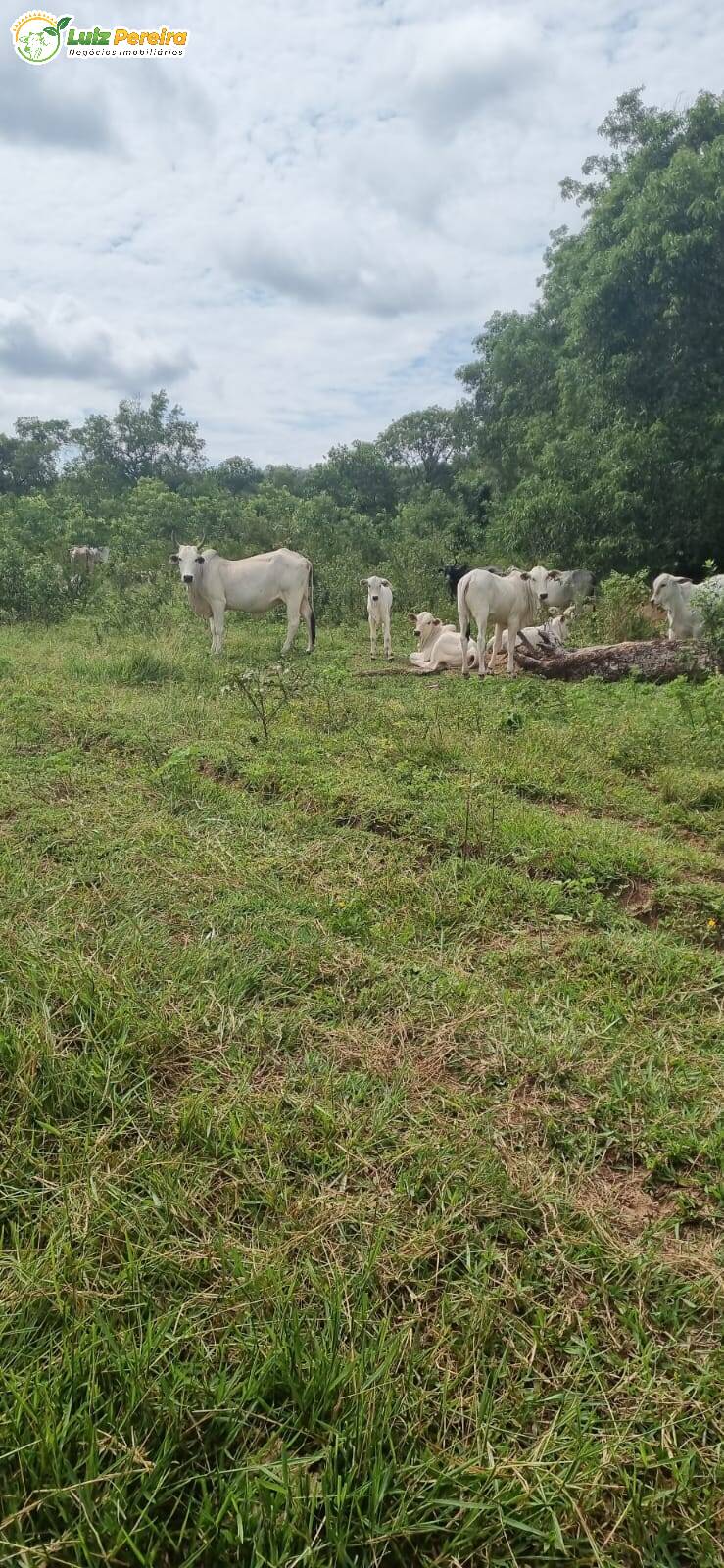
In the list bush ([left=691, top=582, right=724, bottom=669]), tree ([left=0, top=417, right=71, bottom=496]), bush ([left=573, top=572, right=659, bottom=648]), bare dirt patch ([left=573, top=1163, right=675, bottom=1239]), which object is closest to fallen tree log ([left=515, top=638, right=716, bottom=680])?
bush ([left=691, top=582, right=724, bottom=669])

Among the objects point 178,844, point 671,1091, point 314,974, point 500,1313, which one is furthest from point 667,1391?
point 178,844

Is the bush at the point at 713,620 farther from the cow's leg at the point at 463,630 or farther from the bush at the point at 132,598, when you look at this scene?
the bush at the point at 132,598

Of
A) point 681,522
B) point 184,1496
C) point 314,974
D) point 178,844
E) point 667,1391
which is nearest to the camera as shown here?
point 184,1496

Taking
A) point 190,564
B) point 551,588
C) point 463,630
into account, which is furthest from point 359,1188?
point 551,588

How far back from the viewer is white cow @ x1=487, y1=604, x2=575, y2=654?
31.3 ft

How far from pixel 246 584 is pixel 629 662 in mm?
5079

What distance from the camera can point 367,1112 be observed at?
6.31 ft

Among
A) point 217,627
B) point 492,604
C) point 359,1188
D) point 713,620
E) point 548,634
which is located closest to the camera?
point 359,1188

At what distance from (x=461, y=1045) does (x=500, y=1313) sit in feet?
2.58

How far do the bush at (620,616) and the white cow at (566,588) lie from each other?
44.5 inches

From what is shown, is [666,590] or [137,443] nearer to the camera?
[666,590]

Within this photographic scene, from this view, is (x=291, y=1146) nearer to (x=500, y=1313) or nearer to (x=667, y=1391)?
(x=500, y=1313)

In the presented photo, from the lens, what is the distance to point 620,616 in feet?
34.5

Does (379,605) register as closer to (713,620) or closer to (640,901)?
(713,620)
